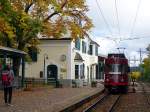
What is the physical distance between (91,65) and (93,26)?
1416 inches

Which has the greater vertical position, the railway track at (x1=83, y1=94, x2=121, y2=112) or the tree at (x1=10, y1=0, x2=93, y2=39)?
the tree at (x1=10, y1=0, x2=93, y2=39)

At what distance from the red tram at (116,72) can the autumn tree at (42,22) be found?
4546 millimetres

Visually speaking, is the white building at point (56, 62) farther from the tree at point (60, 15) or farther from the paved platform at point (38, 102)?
the paved platform at point (38, 102)

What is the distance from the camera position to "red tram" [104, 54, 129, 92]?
4845 cm

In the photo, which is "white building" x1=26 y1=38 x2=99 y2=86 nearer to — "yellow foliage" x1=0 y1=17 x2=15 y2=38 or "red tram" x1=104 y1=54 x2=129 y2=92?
"red tram" x1=104 y1=54 x2=129 y2=92

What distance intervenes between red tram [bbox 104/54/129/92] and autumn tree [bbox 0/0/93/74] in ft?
14.9

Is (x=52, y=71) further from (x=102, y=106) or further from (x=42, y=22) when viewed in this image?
(x=102, y=106)

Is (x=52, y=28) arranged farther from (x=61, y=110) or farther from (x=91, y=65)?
(x=91, y=65)

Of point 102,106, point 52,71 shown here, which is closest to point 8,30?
point 102,106

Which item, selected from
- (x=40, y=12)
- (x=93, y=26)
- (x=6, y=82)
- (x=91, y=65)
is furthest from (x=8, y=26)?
(x=91, y=65)

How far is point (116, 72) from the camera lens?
4859cm

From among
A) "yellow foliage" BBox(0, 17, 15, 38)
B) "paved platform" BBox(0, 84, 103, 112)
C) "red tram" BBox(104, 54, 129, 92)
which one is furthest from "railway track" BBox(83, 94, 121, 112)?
"red tram" BBox(104, 54, 129, 92)

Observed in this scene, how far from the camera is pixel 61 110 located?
2338 centimetres

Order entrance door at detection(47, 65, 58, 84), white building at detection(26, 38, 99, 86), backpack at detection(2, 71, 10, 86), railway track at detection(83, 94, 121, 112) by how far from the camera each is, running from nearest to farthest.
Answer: backpack at detection(2, 71, 10, 86), railway track at detection(83, 94, 121, 112), white building at detection(26, 38, 99, 86), entrance door at detection(47, 65, 58, 84)
